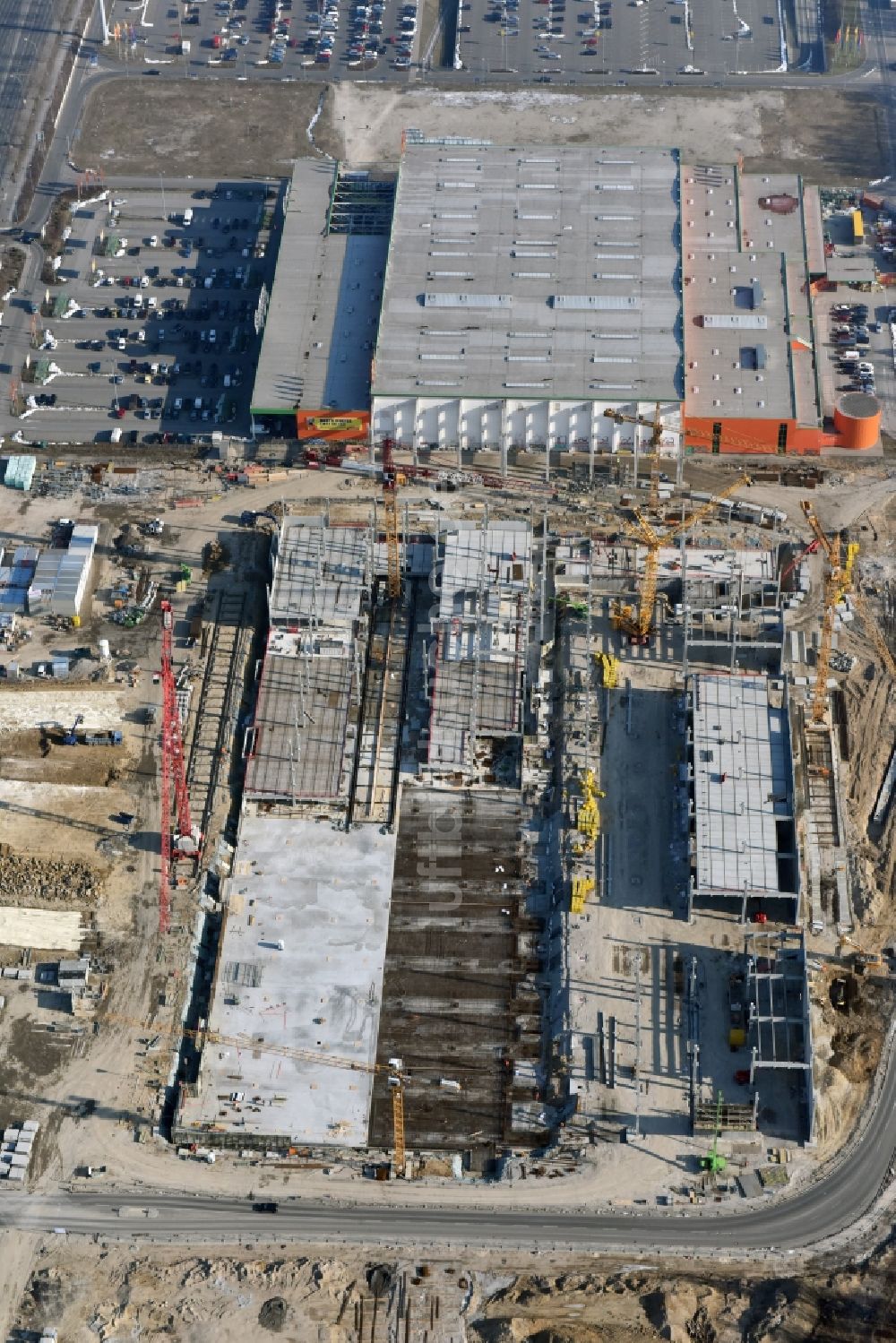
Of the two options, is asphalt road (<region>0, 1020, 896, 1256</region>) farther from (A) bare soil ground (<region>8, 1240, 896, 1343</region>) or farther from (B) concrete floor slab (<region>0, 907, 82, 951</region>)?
(B) concrete floor slab (<region>0, 907, 82, 951</region>)

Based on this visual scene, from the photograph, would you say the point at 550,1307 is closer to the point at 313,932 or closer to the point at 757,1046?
the point at 757,1046

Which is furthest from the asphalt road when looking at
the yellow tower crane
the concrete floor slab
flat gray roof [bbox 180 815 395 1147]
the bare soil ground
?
the concrete floor slab

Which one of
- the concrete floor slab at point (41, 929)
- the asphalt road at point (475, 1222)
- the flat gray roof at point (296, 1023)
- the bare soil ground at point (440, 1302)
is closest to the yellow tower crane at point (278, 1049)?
the flat gray roof at point (296, 1023)

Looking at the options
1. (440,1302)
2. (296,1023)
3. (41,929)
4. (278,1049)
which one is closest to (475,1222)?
(440,1302)

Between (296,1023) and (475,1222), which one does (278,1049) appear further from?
(475,1222)

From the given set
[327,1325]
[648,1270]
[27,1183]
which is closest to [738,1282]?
[648,1270]

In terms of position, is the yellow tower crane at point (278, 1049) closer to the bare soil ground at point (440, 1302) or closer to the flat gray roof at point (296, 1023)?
the flat gray roof at point (296, 1023)
